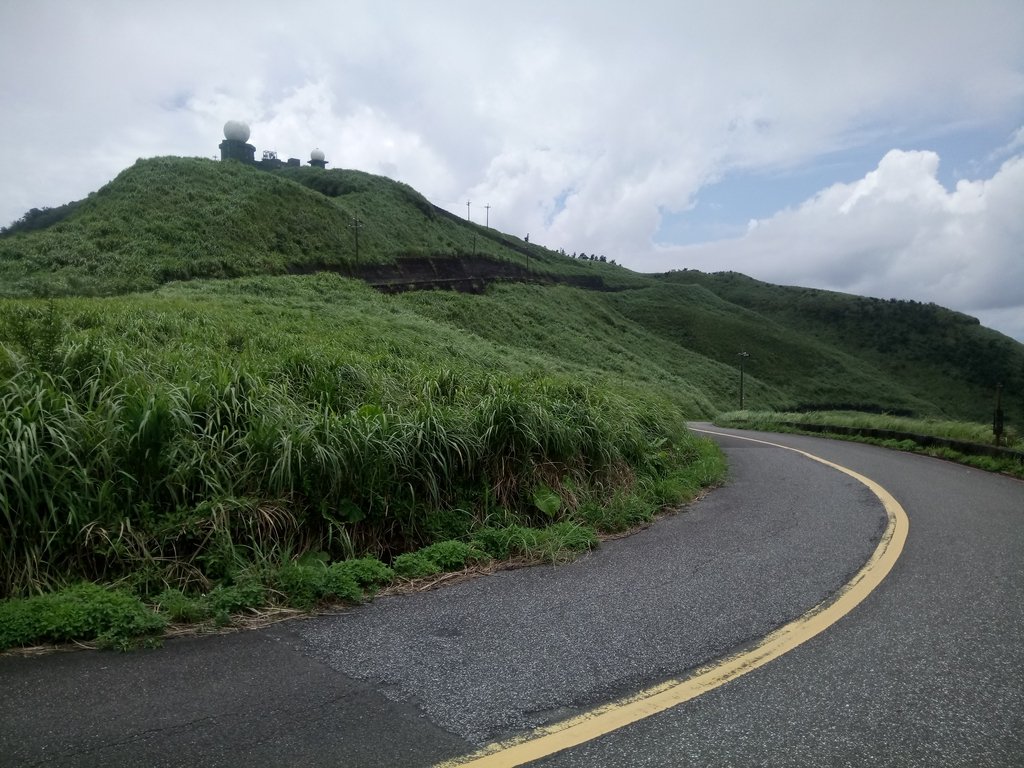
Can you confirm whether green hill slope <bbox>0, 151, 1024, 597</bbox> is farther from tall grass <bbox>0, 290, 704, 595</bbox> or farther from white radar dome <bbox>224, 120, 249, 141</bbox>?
white radar dome <bbox>224, 120, 249, 141</bbox>

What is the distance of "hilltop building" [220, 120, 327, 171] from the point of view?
74.0 m

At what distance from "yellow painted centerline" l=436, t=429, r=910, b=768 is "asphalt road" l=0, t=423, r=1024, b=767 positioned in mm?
65

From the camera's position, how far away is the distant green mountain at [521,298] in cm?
3266

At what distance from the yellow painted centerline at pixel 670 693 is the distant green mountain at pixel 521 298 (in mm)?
16240

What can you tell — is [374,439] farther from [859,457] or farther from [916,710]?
[859,457]

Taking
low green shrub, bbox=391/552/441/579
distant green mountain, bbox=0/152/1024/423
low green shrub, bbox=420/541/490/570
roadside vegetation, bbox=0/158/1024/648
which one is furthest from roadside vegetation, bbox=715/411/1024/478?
distant green mountain, bbox=0/152/1024/423

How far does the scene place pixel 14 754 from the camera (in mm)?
2645

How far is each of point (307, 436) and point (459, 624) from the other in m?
2.47

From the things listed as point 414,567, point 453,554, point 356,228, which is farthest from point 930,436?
point 356,228

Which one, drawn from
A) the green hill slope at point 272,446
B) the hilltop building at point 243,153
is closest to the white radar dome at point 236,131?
the hilltop building at point 243,153

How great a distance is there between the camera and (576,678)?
11.0 ft

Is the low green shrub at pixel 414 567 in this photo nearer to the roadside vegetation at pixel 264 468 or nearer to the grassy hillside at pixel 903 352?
the roadside vegetation at pixel 264 468

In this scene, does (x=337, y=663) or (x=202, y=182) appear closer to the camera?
(x=337, y=663)

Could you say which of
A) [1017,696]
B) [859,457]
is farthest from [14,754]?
[859,457]
